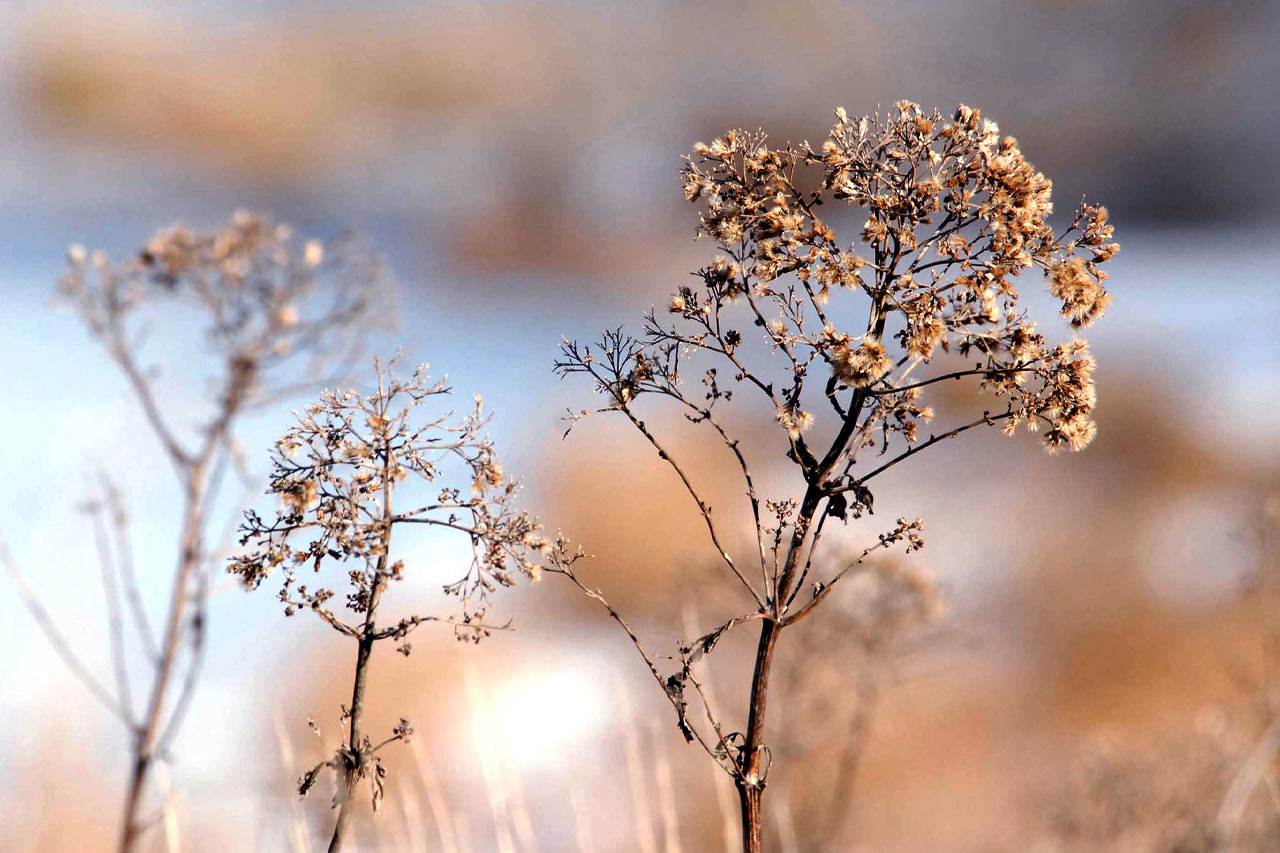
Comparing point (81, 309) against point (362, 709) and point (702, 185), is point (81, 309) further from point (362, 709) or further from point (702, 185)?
point (702, 185)

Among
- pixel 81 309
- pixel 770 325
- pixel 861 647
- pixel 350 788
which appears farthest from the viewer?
pixel 861 647

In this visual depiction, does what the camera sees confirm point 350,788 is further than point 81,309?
Yes

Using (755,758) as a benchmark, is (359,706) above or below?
above

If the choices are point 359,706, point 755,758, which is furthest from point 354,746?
point 755,758

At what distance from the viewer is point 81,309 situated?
2018mm

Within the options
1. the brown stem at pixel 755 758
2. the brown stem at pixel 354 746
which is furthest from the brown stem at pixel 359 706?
the brown stem at pixel 755 758

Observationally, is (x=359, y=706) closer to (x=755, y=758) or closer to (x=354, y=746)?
(x=354, y=746)

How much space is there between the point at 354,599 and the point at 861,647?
4.31 metres

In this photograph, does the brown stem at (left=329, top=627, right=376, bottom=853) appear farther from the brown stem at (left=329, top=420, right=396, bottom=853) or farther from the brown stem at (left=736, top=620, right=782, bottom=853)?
the brown stem at (left=736, top=620, right=782, bottom=853)

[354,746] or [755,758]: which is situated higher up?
[354,746]

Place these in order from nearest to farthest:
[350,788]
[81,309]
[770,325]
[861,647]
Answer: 1. [81,309]
2. [350,788]
3. [770,325]
4. [861,647]

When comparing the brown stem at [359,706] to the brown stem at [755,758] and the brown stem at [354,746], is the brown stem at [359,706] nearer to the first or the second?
the brown stem at [354,746]

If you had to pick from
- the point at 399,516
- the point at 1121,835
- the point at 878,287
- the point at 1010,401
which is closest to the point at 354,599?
the point at 399,516

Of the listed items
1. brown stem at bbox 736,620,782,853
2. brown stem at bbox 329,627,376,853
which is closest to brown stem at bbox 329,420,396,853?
brown stem at bbox 329,627,376,853
